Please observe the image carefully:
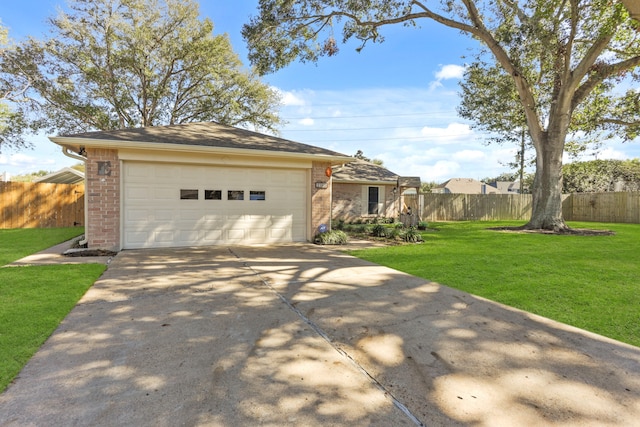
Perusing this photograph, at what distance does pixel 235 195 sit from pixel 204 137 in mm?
1821

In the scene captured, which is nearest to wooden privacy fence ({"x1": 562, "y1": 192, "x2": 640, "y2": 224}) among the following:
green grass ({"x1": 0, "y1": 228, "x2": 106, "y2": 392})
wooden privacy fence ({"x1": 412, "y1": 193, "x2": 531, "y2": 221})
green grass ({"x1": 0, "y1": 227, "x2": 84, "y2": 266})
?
wooden privacy fence ({"x1": 412, "y1": 193, "x2": 531, "y2": 221})

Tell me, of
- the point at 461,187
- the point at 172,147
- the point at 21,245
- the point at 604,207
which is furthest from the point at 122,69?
the point at 461,187

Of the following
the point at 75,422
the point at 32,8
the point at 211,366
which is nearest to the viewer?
the point at 75,422

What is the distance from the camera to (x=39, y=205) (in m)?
14.4

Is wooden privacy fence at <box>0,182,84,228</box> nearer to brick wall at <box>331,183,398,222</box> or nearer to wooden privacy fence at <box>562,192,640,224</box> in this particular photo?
brick wall at <box>331,183,398,222</box>

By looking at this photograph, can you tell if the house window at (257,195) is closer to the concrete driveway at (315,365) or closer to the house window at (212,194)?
the house window at (212,194)

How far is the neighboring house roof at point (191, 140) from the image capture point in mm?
7512

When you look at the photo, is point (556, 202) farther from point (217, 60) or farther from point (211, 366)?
point (217, 60)

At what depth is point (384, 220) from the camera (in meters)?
18.3

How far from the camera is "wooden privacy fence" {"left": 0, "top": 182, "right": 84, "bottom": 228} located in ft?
45.2

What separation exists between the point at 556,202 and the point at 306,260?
1120cm

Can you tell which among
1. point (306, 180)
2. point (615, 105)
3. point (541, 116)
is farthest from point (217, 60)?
point (615, 105)

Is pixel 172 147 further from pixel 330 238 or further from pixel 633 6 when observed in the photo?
pixel 633 6

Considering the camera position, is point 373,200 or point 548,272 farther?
point 373,200
